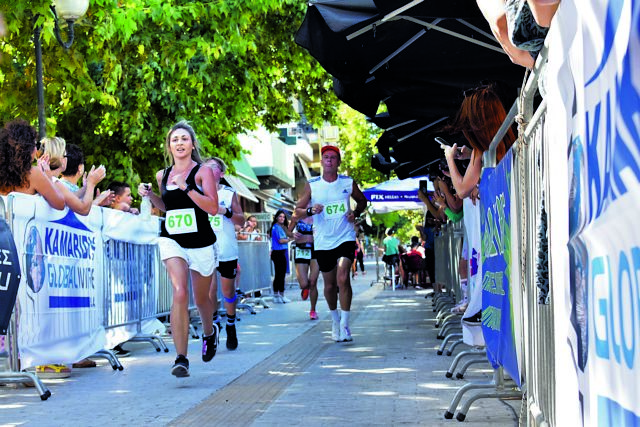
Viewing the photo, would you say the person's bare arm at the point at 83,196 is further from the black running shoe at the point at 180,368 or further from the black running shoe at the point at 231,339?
the black running shoe at the point at 231,339

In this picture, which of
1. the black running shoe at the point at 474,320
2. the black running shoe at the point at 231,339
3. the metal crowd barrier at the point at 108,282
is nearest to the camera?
the black running shoe at the point at 474,320

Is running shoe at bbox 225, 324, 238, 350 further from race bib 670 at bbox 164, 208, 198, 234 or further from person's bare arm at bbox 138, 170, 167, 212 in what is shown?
race bib 670 at bbox 164, 208, 198, 234

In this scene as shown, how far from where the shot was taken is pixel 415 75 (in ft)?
36.2

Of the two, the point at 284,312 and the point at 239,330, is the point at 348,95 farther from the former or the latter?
the point at 284,312

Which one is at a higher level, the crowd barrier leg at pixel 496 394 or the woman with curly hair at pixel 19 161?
the woman with curly hair at pixel 19 161

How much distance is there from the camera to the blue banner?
528cm

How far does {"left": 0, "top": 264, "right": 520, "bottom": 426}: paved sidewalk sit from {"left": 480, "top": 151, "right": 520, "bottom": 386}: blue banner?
55cm

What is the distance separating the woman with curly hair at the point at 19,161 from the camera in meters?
8.32

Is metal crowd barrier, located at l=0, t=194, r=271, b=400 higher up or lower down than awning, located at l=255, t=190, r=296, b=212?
lower down

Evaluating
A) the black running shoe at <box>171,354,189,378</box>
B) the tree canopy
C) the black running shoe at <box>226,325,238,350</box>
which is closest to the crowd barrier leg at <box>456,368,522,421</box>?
the black running shoe at <box>171,354,189,378</box>

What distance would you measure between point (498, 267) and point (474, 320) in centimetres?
176

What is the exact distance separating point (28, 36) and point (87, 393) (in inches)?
332

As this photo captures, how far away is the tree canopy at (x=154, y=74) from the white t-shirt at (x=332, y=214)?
4.25 m

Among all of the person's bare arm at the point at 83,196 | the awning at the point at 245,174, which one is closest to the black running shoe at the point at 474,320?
the person's bare arm at the point at 83,196
